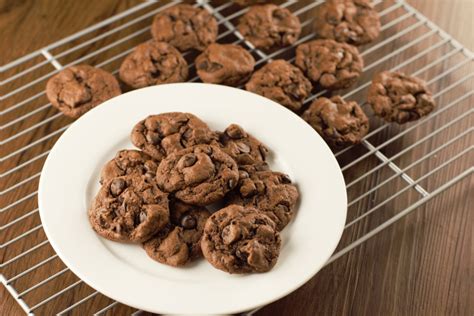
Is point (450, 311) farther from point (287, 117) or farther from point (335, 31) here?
point (335, 31)

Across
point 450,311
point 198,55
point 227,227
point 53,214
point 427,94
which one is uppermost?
point 53,214

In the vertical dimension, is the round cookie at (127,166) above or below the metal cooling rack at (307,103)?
above

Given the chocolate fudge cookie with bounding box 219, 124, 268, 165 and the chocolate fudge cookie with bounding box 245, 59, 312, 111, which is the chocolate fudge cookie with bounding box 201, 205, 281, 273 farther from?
the chocolate fudge cookie with bounding box 245, 59, 312, 111

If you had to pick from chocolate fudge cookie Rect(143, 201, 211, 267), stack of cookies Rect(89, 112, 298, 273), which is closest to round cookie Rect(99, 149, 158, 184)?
stack of cookies Rect(89, 112, 298, 273)

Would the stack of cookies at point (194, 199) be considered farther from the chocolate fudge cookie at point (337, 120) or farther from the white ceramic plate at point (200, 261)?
the chocolate fudge cookie at point (337, 120)

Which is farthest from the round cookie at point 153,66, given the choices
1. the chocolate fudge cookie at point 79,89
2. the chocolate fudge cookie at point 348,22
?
the chocolate fudge cookie at point 348,22

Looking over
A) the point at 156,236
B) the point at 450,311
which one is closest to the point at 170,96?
the point at 156,236

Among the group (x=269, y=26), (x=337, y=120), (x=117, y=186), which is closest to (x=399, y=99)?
(x=337, y=120)
